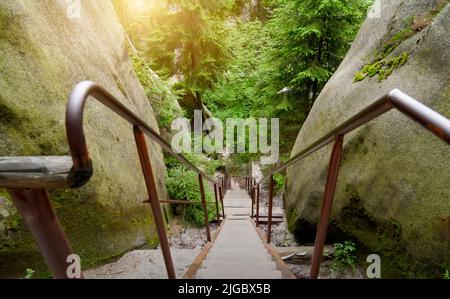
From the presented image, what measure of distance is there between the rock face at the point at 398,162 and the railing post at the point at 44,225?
3.79 meters

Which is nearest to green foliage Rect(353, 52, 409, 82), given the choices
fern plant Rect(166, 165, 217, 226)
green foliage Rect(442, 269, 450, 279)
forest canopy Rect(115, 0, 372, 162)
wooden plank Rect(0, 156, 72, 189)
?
forest canopy Rect(115, 0, 372, 162)

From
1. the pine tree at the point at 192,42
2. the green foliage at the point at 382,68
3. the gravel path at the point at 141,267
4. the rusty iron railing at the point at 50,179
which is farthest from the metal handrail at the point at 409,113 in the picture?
the pine tree at the point at 192,42

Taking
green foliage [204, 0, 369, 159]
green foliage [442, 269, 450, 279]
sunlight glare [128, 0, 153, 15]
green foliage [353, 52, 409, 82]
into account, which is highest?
sunlight glare [128, 0, 153, 15]

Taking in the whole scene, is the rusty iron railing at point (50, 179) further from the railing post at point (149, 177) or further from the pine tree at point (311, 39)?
A: the pine tree at point (311, 39)

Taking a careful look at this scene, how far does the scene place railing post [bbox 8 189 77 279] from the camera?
0.95 metres

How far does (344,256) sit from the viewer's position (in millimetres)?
4441

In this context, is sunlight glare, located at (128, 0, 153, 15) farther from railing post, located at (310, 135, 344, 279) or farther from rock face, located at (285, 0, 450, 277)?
railing post, located at (310, 135, 344, 279)

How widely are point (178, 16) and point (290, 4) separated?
4134 mm

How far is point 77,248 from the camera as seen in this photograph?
3.63 metres

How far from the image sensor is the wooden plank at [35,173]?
0.89m

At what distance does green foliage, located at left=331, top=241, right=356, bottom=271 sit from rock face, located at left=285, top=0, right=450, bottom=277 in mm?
193

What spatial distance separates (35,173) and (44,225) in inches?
8.1
